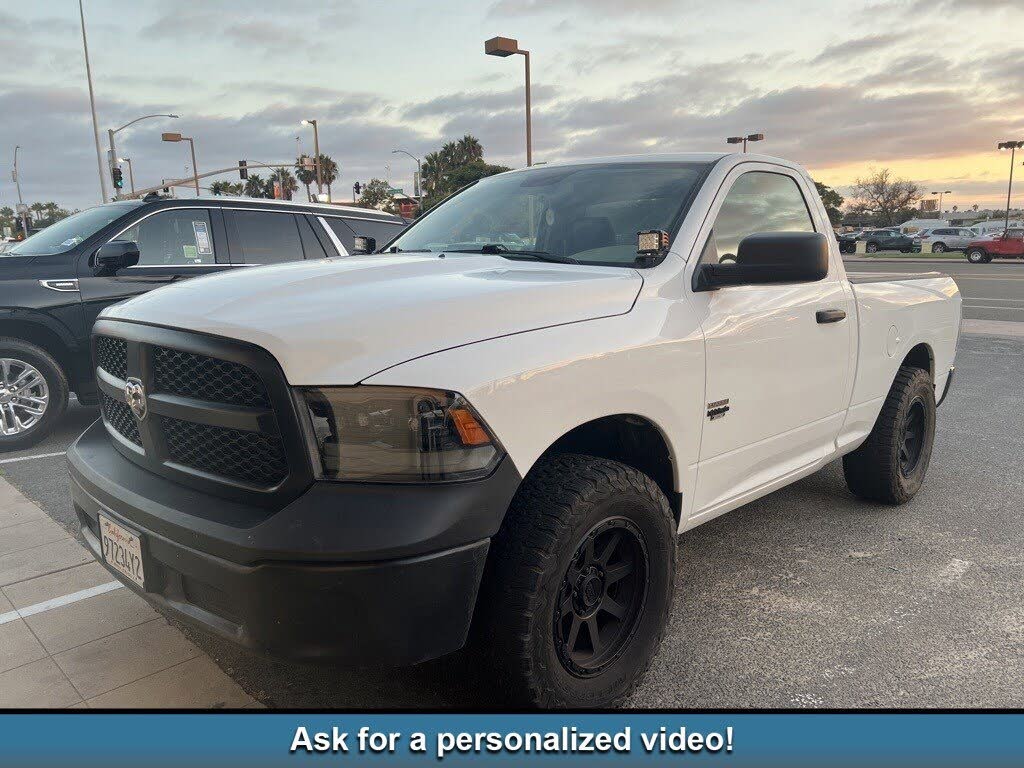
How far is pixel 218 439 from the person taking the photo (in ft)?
7.10

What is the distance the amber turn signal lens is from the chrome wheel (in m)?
5.05

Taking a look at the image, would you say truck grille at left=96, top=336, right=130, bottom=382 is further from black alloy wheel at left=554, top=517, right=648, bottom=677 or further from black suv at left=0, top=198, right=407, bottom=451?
black suv at left=0, top=198, right=407, bottom=451

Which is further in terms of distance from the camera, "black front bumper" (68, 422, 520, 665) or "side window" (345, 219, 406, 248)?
"side window" (345, 219, 406, 248)

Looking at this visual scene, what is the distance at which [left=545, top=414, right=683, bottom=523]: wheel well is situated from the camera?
8.45ft

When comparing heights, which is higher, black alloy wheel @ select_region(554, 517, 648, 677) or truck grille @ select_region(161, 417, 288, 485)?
truck grille @ select_region(161, 417, 288, 485)

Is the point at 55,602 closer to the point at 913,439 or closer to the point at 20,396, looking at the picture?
the point at 20,396

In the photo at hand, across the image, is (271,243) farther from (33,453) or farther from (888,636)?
(888,636)

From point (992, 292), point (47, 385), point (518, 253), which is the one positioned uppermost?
point (518, 253)

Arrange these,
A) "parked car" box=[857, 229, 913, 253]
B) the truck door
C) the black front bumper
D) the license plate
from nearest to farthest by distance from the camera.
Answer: the black front bumper < the license plate < the truck door < "parked car" box=[857, 229, 913, 253]

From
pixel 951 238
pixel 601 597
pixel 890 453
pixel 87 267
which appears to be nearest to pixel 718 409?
pixel 601 597

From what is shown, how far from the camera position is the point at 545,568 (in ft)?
6.90

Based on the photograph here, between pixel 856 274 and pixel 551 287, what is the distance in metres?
2.52

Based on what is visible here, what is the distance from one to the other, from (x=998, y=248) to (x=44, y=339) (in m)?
38.4

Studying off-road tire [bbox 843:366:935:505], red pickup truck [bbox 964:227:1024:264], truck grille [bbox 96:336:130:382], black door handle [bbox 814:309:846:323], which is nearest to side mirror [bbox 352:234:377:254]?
truck grille [bbox 96:336:130:382]
